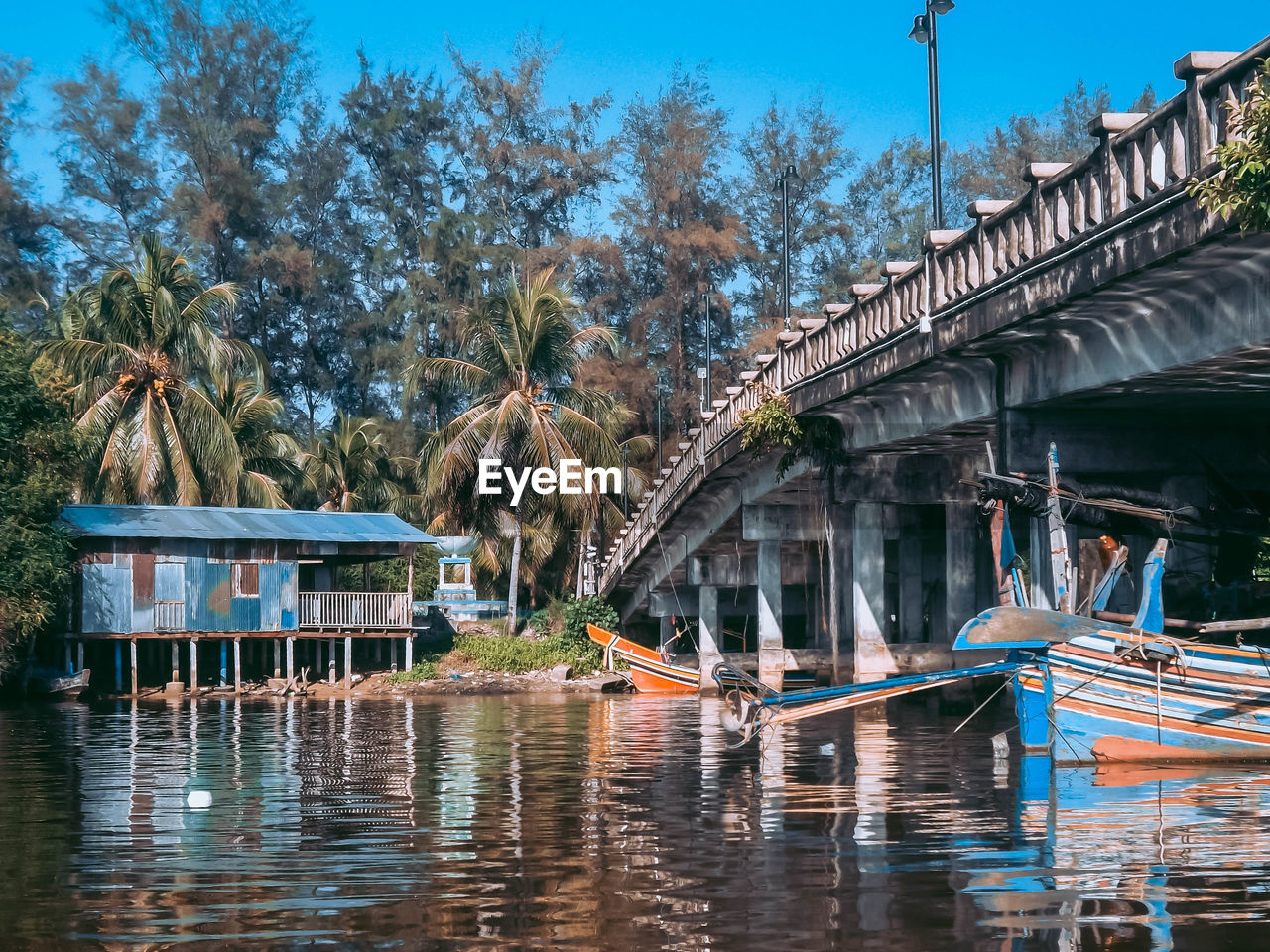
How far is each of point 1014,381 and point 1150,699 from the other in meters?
5.16

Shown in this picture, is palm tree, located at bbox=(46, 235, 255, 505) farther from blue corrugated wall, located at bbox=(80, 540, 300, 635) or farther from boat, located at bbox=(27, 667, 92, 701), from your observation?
boat, located at bbox=(27, 667, 92, 701)

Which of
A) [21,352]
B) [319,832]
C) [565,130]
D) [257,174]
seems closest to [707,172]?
[565,130]

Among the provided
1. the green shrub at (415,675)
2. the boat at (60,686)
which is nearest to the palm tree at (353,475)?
the green shrub at (415,675)

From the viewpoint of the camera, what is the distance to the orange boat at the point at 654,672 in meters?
42.3

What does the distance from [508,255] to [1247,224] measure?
197 ft

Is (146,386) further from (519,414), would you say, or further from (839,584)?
(839,584)

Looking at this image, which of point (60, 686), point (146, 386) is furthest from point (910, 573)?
point (146, 386)

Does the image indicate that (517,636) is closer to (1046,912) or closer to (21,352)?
(21,352)

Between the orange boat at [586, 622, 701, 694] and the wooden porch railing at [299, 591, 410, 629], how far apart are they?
24.9ft

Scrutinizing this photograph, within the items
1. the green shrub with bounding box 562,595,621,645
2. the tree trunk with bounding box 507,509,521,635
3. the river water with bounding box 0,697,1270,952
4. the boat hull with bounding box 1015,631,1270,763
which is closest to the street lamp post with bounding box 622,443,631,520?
the tree trunk with bounding box 507,509,521,635

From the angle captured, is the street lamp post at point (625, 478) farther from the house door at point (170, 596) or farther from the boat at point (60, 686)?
the boat at point (60, 686)

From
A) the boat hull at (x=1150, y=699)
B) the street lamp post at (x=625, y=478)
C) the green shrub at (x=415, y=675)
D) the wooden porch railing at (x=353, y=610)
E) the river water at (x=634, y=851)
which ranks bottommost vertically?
the green shrub at (x=415, y=675)

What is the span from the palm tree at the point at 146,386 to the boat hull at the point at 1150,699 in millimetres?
36974

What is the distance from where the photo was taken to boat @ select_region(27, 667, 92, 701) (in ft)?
138
